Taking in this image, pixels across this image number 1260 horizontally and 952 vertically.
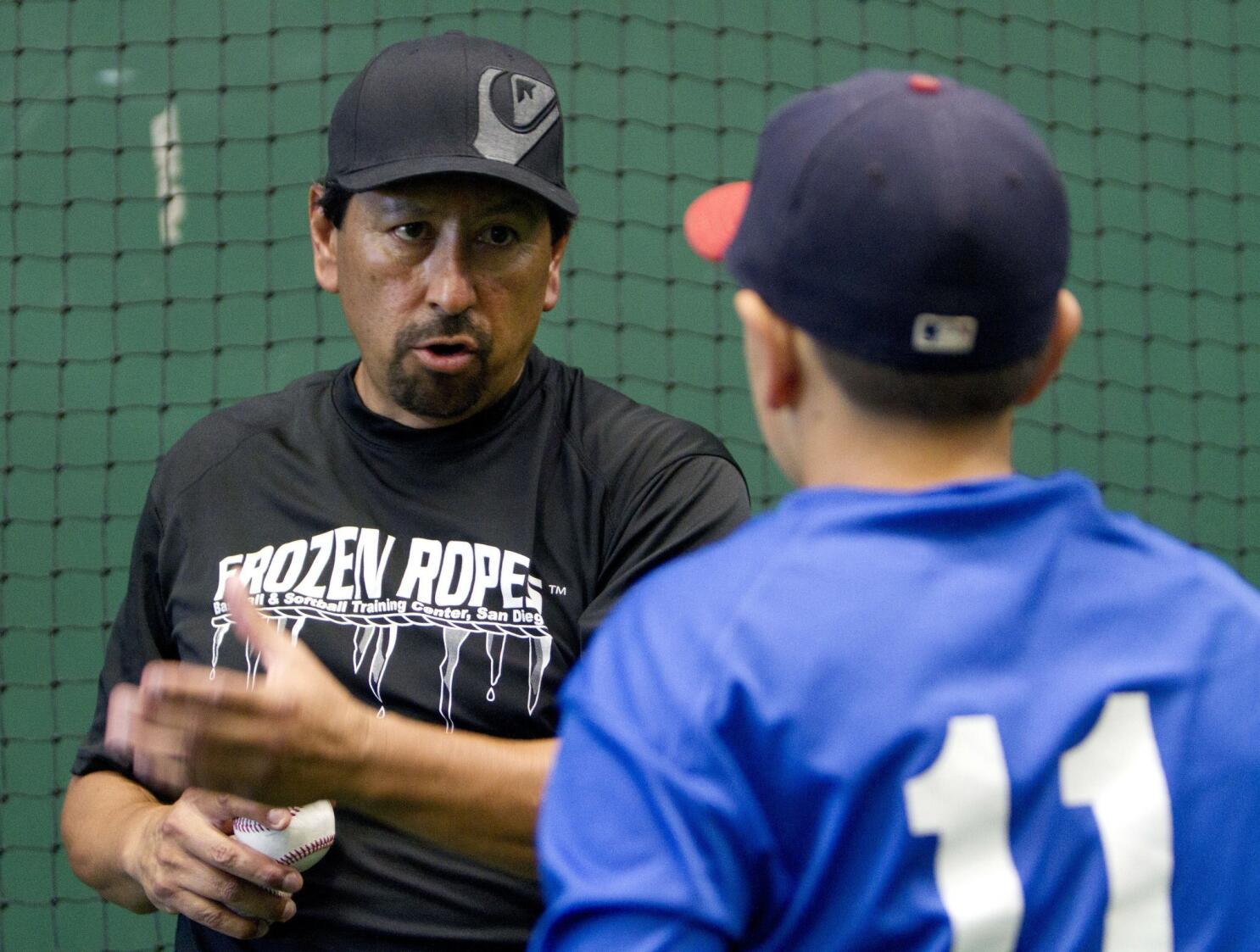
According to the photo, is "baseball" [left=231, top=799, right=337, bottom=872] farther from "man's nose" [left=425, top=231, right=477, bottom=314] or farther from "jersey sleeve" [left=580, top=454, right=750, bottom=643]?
"man's nose" [left=425, top=231, right=477, bottom=314]

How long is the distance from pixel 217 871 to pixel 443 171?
0.72 m

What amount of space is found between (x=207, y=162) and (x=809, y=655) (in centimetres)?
295

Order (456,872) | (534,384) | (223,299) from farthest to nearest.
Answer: (223,299) → (534,384) → (456,872)

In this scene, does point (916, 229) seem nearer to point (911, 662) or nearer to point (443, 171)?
point (911, 662)

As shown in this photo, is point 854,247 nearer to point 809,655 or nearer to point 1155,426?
point 809,655

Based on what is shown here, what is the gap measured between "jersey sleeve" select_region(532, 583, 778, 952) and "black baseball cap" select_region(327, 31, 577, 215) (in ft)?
2.81

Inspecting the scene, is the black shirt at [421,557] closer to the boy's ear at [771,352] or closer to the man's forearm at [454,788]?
the man's forearm at [454,788]

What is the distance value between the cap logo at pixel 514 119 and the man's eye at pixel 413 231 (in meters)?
0.11

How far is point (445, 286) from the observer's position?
1549 mm

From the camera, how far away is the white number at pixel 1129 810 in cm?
79

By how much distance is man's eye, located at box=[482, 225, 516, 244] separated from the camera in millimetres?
1593

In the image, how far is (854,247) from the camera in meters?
0.82

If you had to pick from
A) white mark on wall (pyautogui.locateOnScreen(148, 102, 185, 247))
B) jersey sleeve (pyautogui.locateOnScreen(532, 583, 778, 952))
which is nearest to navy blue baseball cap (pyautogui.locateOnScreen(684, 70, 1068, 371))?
jersey sleeve (pyautogui.locateOnScreen(532, 583, 778, 952))

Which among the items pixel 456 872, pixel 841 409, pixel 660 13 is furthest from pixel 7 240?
pixel 841 409
